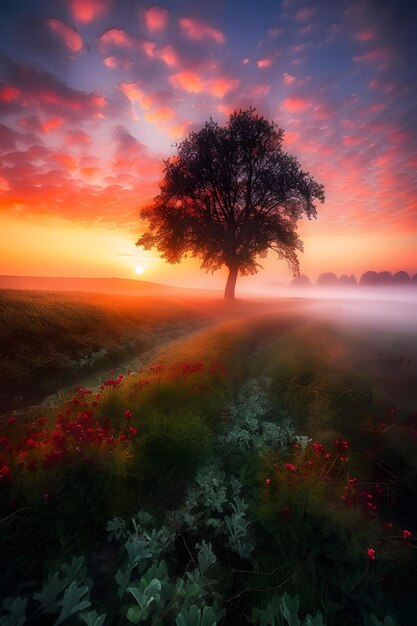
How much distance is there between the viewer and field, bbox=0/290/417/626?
3.79m

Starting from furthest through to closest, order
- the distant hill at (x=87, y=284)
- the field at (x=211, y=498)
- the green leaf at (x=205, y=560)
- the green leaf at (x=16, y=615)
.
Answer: the distant hill at (x=87, y=284), the green leaf at (x=205, y=560), the field at (x=211, y=498), the green leaf at (x=16, y=615)

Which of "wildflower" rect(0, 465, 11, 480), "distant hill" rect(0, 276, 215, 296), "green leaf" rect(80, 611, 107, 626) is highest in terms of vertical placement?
"distant hill" rect(0, 276, 215, 296)

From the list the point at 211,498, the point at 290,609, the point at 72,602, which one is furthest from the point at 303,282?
the point at 72,602

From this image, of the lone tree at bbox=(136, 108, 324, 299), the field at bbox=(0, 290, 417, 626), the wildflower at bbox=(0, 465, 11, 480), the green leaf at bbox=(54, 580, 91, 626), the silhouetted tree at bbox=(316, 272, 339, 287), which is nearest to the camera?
the green leaf at bbox=(54, 580, 91, 626)

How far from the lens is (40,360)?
1312 cm

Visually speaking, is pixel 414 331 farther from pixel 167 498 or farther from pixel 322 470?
pixel 167 498

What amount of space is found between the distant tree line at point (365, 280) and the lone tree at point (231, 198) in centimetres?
6443

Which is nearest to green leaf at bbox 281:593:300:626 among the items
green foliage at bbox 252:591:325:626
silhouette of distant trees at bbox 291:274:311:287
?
green foliage at bbox 252:591:325:626

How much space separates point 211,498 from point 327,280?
416 ft

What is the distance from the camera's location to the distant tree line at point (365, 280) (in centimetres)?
10244

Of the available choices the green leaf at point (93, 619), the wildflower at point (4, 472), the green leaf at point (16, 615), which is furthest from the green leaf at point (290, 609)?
the wildflower at point (4, 472)

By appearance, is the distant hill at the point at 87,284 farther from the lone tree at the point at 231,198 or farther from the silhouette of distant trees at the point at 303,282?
the silhouette of distant trees at the point at 303,282

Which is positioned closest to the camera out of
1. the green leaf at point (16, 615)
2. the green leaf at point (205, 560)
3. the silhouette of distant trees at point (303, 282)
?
the green leaf at point (16, 615)

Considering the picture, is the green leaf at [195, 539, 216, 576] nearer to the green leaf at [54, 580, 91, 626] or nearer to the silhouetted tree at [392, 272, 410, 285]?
the green leaf at [54, 580, 91, 626]
